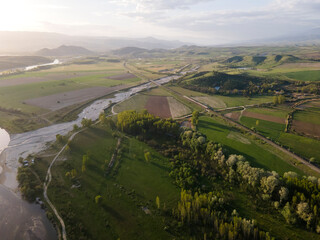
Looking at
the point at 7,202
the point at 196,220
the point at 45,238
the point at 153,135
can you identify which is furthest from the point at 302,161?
the point at 7,202

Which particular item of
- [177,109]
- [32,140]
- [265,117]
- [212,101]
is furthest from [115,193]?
[212,101]

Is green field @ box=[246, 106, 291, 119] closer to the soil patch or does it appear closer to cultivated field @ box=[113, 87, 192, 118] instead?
the soil patch

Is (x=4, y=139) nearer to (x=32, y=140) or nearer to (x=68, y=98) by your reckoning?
(x=32, y=140)

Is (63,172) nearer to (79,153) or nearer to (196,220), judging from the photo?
(79,153)

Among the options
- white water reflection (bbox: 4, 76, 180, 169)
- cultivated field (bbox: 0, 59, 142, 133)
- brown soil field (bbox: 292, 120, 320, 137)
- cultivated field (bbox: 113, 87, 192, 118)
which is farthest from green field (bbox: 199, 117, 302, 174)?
cultivated field (bbox: 0, 59, 142, 133)

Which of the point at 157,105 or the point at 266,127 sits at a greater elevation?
the point at 157,105

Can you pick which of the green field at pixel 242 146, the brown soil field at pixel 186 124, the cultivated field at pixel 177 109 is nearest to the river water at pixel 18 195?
the cultivated field at pixel 177 109

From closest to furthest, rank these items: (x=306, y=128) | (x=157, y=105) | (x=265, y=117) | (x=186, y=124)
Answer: (x=306, y=128), (x=186, y=124), (x=265, y=117), (x=157, y=105)
